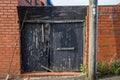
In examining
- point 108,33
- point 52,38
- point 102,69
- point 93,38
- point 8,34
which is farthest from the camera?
point 52,38

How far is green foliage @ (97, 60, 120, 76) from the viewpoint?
7.88 m

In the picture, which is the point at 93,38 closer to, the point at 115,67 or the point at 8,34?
the point at 115,67

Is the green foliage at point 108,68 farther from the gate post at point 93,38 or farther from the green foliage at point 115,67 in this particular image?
the gate post at point 93,38

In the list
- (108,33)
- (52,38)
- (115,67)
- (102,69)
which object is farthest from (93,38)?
(52,38)

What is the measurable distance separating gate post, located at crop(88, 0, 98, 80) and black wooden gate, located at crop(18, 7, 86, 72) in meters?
0.85

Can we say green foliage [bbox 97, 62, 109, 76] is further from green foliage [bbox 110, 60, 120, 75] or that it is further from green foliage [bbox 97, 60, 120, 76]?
green foliage [bbox 110, 60, 120, 75]

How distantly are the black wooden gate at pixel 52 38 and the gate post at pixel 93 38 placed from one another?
2.78 feet

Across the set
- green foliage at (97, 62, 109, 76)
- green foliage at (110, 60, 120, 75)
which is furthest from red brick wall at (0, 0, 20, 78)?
green foliage at (110, 60, 120, 75)

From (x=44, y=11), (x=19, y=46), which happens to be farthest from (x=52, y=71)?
(x=44, y=11)

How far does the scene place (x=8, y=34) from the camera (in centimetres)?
823

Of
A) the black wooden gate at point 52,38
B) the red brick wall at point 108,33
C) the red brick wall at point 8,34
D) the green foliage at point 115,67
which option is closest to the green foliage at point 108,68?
the green foliage at point 115,67

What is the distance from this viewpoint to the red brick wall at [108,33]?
26.6 ft

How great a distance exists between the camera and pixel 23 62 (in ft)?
27.9

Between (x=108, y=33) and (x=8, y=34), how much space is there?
114 inches
